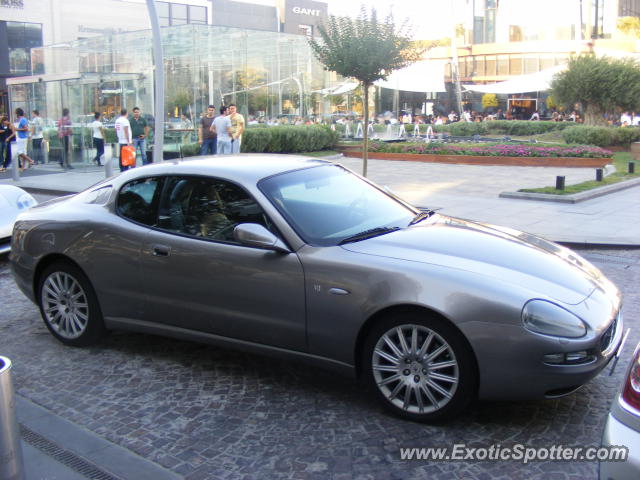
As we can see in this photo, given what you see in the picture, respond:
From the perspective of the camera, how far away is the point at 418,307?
4.02 metres

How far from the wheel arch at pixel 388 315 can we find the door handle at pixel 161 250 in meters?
1.58

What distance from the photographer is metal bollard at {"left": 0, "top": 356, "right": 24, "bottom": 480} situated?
2953 mm

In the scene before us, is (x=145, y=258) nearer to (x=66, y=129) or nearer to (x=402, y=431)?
(x=402, y=431)

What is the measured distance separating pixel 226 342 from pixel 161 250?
0.82 metres

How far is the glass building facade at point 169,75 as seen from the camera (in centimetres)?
2356

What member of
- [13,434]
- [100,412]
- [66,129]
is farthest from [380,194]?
[66,129]

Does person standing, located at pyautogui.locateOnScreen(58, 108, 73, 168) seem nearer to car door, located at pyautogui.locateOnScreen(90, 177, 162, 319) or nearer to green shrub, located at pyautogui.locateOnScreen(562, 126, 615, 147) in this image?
green shrub, located at pyautogui.locateOnScreen(562, 126, 615, 147)

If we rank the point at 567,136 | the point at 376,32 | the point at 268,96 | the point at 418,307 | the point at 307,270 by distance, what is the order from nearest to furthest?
1. the point at 418,307
2. the point at 307,270
3. the point at 376,32
4. the point at 567,136
5. the point at 268,96

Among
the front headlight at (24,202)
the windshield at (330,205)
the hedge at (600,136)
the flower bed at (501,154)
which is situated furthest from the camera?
the hedge at (600,136)

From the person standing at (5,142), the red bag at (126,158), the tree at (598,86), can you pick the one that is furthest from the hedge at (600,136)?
the person standing at (5,142)

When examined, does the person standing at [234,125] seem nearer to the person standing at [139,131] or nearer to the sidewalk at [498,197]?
the person standing at [139,131]

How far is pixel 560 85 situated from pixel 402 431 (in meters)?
26.5

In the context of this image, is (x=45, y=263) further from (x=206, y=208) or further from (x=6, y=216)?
(x=6, y=216)

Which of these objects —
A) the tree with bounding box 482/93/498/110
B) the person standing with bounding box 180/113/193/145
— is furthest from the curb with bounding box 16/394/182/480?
the tree with bounding box 482/93/498/110
